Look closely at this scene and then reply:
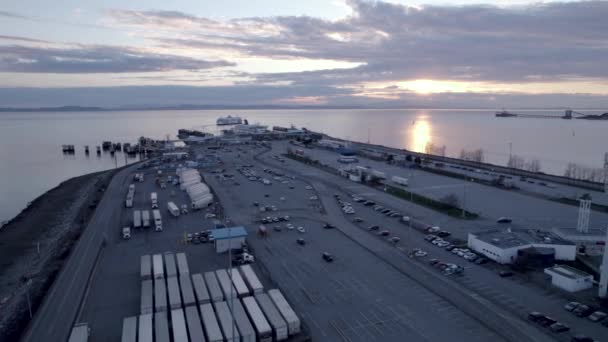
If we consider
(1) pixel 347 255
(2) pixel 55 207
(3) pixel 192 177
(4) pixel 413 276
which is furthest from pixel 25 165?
(4) pixel 413 276

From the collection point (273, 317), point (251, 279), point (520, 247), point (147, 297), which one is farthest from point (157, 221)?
point (520, 247)

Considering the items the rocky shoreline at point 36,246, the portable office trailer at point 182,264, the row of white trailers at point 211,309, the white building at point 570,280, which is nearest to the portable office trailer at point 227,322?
the row of white trailers at point 211,309

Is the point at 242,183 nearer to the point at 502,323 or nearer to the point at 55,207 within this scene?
the point at 55,207

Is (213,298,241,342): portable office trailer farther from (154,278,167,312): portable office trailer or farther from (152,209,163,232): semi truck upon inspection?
(152,209,163,232): semi truck

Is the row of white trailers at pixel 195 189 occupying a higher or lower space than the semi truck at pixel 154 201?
higher

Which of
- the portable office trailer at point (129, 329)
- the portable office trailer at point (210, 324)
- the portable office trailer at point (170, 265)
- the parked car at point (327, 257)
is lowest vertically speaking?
the parked car at point (327, 257)

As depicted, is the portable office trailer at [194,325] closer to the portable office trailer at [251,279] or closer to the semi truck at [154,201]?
the portable office trailer at [251,279]

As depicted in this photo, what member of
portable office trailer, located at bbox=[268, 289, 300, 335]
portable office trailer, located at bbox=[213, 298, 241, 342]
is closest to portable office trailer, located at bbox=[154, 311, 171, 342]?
portable office trailer, located at bbox=[213, 298, 241, 342]

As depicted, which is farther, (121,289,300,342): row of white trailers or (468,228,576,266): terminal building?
(468,228,576,266): terminal building

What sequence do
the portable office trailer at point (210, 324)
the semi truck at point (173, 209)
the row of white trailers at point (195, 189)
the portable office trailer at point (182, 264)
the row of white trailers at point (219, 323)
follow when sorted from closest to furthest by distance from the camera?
the portable office trailer at point (210, 324) < the row of white trailers at point (219, 323) < the portable office trailer at point (182, 264) < the semi truck at point (173, 209) < the row of white trailers at point (195, 189)
